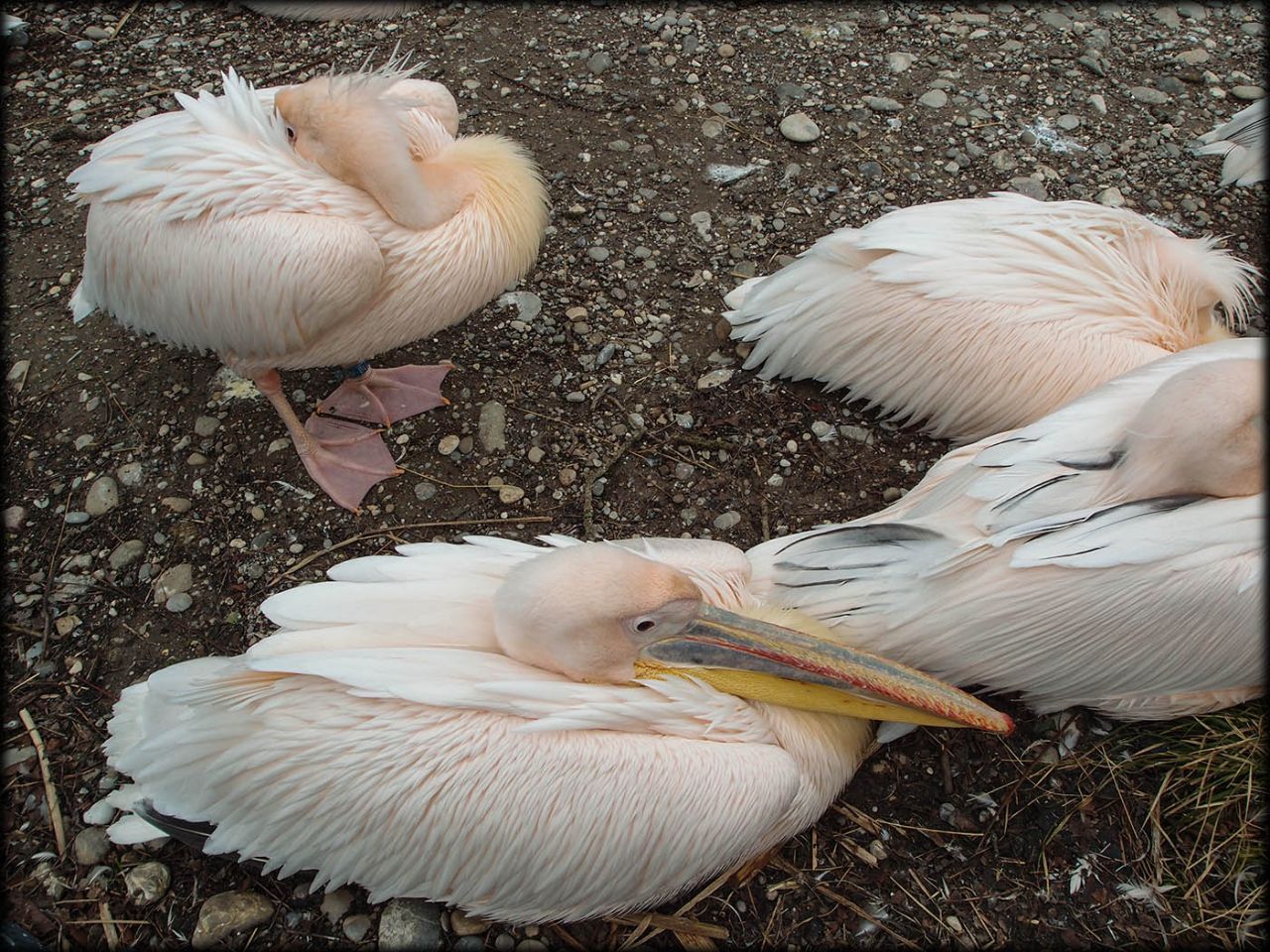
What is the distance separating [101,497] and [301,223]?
4.33ft

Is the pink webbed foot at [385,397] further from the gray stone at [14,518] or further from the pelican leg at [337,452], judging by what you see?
the gray stone at [14,518]

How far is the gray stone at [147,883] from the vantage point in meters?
2.34

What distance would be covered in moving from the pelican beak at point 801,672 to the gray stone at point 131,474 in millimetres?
2084

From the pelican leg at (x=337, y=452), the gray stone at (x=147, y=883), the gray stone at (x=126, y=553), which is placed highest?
the pelican leg at (x=337, y=452)

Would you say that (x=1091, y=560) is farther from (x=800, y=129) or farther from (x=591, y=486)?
(x=800, y=129)

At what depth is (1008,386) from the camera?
2.99m

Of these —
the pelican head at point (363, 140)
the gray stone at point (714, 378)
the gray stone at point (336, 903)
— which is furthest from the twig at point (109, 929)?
the gray stone at point (714, 378)

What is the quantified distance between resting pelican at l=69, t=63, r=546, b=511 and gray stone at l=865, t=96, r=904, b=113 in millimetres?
2032

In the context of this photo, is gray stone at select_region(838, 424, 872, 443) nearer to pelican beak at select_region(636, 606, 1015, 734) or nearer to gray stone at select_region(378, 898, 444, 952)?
pelican beak at select_region(636, 606, 1015, 734)

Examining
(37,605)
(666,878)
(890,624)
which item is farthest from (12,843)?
(890,624)

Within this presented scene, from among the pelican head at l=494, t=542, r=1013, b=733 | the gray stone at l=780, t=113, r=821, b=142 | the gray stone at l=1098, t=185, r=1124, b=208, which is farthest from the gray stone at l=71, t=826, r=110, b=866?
the gray stone at l=1098, t=185, r=1124, b=208

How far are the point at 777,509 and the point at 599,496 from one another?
2.05 ft

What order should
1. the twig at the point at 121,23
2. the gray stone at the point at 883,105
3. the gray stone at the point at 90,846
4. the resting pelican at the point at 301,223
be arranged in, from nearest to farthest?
the gray stone at the point at 90,846 → the resting pelican at the point at 301,223 → the gray stone at the point at 883,105 → the twig at the point at 121,23

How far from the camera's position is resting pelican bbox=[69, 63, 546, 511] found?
2.59 meters
